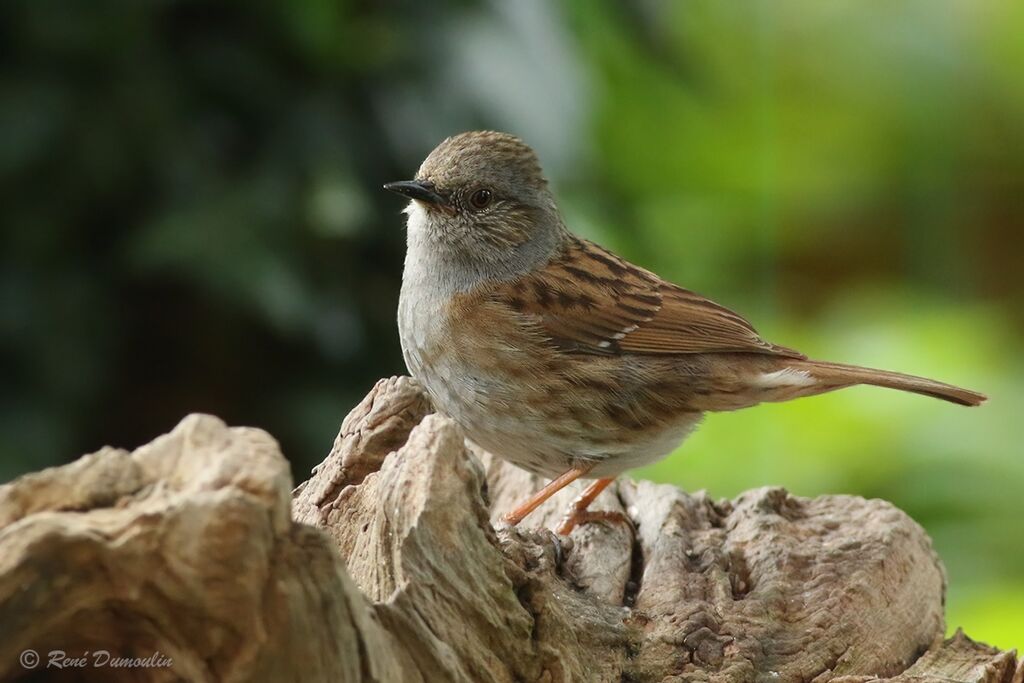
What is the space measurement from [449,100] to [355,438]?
6.93 ft

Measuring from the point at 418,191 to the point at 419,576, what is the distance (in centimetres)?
177

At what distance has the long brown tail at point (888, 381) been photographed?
383 centimetres

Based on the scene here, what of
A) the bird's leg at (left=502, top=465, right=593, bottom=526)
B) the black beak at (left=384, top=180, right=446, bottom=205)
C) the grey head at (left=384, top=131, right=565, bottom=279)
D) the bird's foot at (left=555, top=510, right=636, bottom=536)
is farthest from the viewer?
the grey head at (left=384, top=131, right=565, bottom=279)

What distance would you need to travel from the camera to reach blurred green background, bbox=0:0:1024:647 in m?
4.75

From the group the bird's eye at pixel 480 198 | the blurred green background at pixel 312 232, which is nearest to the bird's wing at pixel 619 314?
the bird's eye at pixel 480 198

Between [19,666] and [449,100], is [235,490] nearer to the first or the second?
[19,666]

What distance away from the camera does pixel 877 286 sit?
7.39m

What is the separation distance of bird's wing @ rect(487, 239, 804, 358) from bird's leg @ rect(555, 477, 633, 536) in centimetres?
43

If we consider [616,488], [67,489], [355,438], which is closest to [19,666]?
[67,489]

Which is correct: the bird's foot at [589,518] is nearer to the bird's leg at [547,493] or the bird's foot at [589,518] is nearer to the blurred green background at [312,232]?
the bird's leg at [547,493]

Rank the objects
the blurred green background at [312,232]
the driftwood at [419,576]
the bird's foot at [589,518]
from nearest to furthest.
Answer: the driftwood at [419,576]
the bird's foot at [589,518]
the blurred green background at [312,232]

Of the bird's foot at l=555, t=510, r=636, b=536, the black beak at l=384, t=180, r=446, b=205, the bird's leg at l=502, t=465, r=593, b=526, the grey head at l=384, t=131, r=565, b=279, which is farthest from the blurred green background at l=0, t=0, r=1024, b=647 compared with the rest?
the bird's foot at l=555, t=510, r=636, b=536

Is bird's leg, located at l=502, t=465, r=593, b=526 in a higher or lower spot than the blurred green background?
lower

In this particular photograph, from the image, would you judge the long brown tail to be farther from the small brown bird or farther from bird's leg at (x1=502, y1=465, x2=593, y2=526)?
bird's leg at (x1=502, y1=465, x2=593, y2=526)
